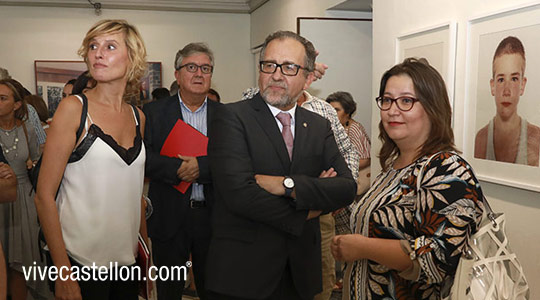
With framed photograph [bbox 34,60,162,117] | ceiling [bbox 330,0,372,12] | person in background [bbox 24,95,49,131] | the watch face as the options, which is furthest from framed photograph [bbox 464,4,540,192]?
framed photograph [bbox 34,60,162,117]

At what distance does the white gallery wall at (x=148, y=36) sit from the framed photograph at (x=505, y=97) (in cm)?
624

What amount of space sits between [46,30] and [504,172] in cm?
757

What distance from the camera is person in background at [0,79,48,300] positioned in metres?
3.40

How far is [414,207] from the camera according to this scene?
5.36 feet

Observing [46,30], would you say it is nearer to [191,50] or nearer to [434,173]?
[191,50]

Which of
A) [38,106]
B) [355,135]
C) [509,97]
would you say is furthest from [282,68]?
[38,106]

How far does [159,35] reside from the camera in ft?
26.8

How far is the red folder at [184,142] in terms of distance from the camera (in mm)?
2809

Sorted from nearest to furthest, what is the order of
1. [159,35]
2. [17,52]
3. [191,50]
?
[191,50] < [17,52] < [159,35]

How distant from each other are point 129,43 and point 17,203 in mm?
2083

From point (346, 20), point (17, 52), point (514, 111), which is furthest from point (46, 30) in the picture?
point (514, 111)

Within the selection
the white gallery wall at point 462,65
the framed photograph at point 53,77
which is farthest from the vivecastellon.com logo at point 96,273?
the framed photograph at point 53,77

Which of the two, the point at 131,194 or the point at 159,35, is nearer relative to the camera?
the point at 131,194

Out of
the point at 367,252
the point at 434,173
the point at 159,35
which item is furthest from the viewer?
the point at 159,35
